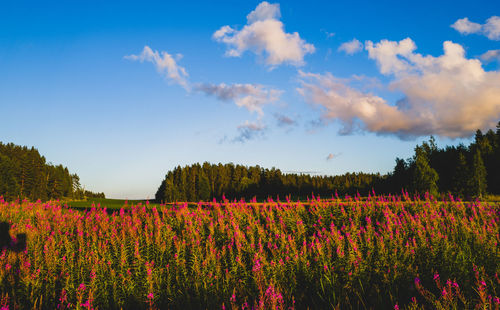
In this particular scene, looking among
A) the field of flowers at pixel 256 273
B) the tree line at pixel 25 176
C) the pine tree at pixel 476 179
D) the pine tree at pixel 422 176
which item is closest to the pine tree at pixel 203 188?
the tree line at pixel 25 176

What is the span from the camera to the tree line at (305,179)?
53969 mm

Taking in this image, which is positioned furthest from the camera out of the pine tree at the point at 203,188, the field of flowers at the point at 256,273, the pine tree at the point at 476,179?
the pine tree at the point at 203,188

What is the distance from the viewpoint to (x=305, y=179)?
4250 inches

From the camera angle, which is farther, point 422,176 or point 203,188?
point 203,188

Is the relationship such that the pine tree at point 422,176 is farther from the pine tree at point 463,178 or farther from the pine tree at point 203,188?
the pine tree at point 203,188

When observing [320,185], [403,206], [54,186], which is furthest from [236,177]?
[403,206]

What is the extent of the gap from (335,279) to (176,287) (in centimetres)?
265

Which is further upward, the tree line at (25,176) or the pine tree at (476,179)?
the tree line at (25,176)

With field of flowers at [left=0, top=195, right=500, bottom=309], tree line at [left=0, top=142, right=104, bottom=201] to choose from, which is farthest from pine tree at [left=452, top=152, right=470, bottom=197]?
tree line at [left=0, top=142, right=104, bottom=201]

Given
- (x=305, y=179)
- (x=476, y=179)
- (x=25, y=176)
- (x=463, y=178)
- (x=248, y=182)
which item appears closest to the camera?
(x=476, y=179)

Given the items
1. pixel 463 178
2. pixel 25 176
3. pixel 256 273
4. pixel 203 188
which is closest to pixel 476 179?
pixel 463 178

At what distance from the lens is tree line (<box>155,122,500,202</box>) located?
53969 mm

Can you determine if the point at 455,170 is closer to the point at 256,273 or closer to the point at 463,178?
the point at 463,178

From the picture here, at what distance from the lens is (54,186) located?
85.1 meters
